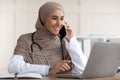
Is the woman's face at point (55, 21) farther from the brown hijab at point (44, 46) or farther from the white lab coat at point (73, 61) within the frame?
the white lab coat at point (73, 61)

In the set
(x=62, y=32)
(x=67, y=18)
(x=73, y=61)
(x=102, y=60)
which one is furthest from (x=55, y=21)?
(x=67, y=18)

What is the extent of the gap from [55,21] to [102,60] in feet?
2.39

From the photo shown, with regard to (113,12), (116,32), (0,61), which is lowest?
(0,61)

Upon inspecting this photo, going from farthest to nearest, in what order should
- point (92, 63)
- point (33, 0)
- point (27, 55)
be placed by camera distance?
point (33, 0), point (27, 55), point (92, 63)

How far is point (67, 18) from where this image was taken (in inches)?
220

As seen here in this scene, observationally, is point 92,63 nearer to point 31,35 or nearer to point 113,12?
point 31,35

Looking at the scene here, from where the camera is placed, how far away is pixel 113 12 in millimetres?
5676

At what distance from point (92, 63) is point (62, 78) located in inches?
6.2

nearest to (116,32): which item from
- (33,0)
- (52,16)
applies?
(33,0)

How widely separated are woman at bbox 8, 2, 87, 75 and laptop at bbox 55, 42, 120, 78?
44 centimetres

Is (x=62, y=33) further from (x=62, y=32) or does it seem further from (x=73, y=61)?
(x=73, y=61)

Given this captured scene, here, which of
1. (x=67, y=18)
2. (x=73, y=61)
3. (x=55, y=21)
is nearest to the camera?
(x=73, y=61)

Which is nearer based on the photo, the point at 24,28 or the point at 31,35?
the point at 31,35

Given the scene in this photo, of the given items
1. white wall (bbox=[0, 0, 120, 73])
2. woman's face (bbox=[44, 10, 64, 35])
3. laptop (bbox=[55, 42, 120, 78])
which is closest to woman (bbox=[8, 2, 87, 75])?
woman's face (bbox=[44, 10, 64, 35])
